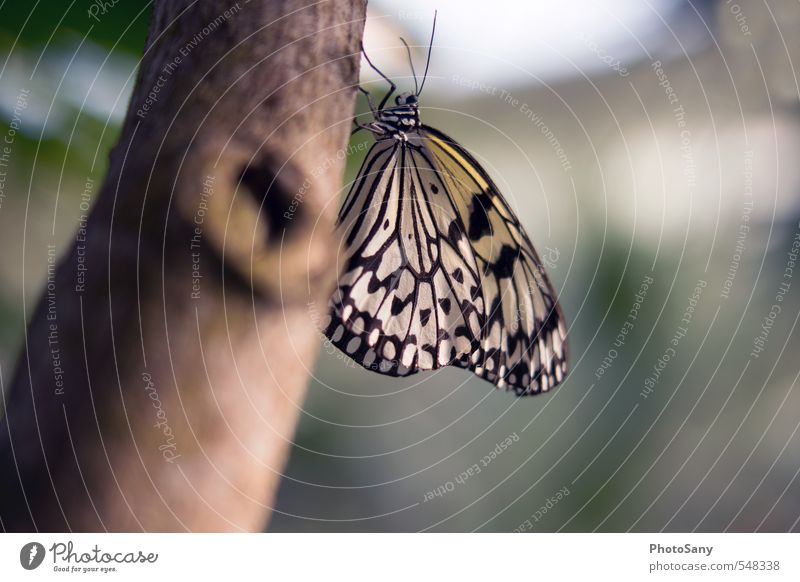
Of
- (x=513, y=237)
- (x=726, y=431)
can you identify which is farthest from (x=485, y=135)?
(x=726, y=431)

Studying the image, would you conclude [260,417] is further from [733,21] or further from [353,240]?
[733,21]

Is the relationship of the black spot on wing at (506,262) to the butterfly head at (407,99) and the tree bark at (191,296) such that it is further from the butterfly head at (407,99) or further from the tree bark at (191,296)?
the tree bark at (191,296)

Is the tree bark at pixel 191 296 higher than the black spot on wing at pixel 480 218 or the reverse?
the reverse
